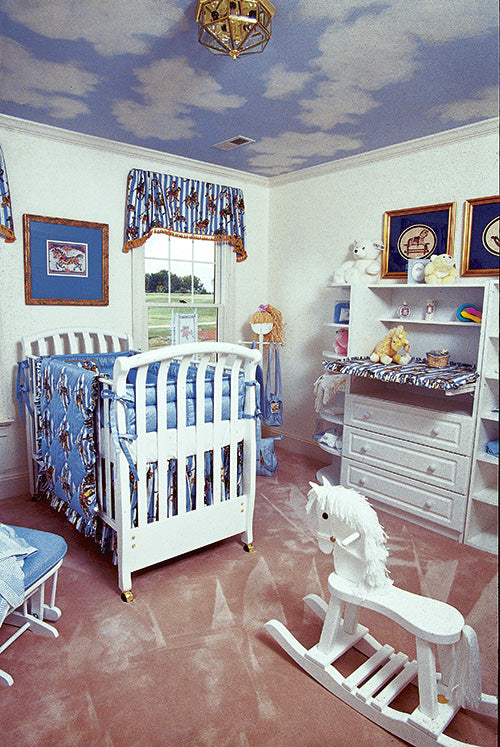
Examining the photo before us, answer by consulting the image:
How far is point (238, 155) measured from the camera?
2945mm

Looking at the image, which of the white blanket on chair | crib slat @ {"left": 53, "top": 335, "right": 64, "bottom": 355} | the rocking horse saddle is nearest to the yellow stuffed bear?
the rocking horse saddle

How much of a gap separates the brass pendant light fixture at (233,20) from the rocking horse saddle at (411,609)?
155 cm

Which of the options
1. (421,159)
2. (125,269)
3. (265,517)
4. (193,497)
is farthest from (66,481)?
(421,159)

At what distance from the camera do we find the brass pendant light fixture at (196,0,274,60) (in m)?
1.36

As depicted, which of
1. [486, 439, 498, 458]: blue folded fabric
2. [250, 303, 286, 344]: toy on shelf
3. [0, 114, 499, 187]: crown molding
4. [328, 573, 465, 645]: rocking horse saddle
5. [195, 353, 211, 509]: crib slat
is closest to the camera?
[486, 439, 498, 458]: blue folded fabric

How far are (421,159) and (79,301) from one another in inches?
94.9

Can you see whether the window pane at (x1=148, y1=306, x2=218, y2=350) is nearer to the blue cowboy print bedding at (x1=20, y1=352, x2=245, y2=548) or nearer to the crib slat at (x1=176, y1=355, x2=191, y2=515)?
the blue cowboy print bedding at (x1=20, y1=352, x2=245, y2=548)

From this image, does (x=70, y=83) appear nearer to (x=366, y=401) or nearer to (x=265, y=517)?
(x=366, y=401)

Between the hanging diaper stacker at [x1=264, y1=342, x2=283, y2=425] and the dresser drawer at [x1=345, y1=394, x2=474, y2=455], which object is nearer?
the dresser drawer at [x1=345, y1=394, x2=474, y2=455]

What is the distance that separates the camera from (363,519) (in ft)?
4.15

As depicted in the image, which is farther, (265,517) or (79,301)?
(79,301)

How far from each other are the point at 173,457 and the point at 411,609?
1.03 meters

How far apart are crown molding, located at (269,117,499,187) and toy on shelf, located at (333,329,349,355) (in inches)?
16.2

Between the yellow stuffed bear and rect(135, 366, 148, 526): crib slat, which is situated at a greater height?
the yellow stuffed bear
